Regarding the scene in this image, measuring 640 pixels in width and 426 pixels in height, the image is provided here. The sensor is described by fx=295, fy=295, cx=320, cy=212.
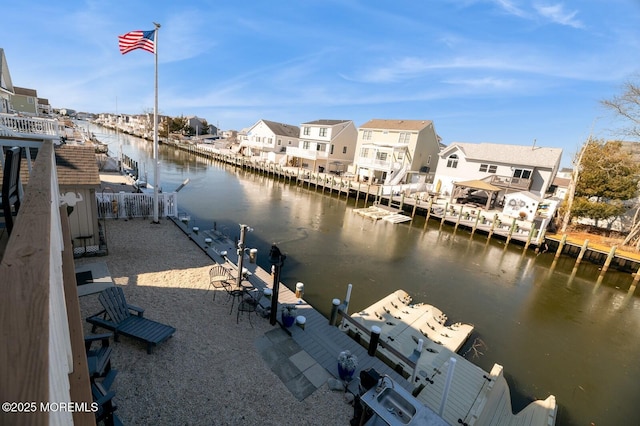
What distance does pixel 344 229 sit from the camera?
22.6 m

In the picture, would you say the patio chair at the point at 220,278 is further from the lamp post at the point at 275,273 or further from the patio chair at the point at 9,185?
the patio chair at the point at 9,185

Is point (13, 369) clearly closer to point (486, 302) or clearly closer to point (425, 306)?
point (425, 306)

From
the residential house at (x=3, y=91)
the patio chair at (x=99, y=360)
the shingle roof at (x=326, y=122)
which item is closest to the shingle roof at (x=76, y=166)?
the patio chair at (x=99, y=360)

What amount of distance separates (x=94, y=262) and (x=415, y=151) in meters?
36.6

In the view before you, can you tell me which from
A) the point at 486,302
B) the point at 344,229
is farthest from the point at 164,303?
the point at 344,229

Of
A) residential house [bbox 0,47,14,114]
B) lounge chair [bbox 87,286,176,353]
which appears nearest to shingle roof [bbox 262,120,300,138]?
residential house [bbox 0,47,14,114]

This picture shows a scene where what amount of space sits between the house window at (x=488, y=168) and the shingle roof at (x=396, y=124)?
9.38 m

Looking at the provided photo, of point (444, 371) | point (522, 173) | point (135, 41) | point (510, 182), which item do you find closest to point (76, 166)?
point (135, 41)

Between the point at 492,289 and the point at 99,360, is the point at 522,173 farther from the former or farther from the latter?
the point at 99,360

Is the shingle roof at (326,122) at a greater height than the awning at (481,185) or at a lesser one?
greater

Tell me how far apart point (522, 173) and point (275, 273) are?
32564 millimetres

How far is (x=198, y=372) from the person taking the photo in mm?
6316

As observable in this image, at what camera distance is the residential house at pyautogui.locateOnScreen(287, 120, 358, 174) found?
4606 cm

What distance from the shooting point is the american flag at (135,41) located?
12.1 m
